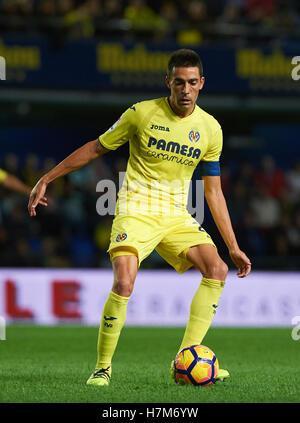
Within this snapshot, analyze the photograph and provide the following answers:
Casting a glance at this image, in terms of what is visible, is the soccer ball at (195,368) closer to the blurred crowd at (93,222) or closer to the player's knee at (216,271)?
the player's knee at (216,271)

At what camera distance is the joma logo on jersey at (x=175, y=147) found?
20.6ft

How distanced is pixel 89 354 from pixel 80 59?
319 inches

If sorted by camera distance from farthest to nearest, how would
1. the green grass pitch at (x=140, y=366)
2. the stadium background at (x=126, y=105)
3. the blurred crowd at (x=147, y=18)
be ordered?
the blurred crowd at (x=147, y=18), the stadium background at (x=126, y=105), the green grass pitch at (x=140, y=366)

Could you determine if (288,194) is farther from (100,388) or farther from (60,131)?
(100,388)

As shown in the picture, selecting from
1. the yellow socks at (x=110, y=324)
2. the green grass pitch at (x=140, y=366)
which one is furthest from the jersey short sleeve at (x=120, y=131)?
the green grass pitch at (x=140, y=366)

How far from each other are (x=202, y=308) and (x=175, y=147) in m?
1.21

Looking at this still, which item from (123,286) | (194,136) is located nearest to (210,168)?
(194,136)

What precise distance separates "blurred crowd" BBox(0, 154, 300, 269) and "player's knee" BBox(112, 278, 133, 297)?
26.0 feet

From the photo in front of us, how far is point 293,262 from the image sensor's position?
1452 cm

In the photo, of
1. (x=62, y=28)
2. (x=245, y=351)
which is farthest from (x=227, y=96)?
(x=245, y=351)

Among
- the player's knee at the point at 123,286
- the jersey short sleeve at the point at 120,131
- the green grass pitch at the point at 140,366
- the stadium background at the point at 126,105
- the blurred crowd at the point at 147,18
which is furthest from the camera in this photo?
the blurred crowd at the point at 147,18

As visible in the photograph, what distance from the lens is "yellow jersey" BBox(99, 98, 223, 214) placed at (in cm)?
628

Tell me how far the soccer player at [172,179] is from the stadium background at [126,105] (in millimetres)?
7050
